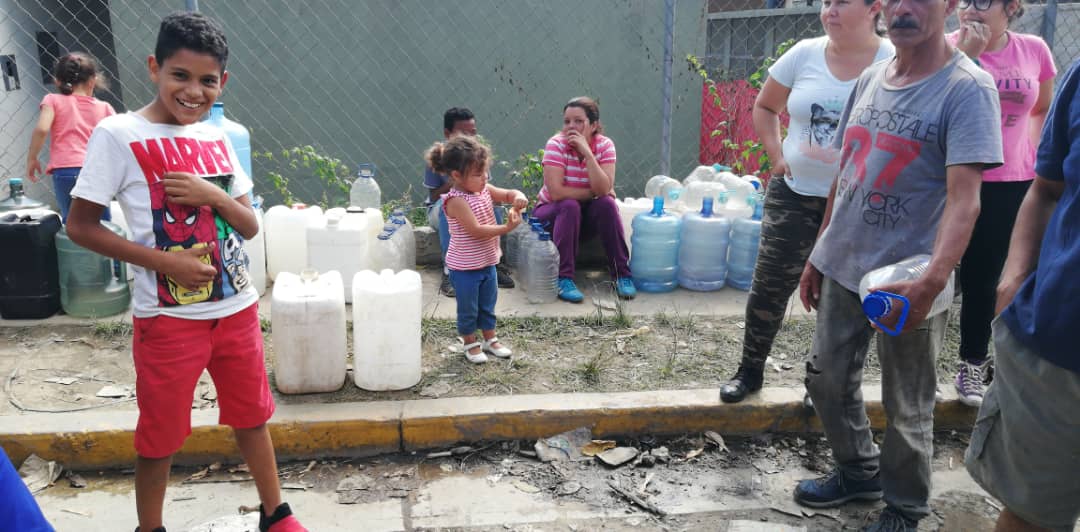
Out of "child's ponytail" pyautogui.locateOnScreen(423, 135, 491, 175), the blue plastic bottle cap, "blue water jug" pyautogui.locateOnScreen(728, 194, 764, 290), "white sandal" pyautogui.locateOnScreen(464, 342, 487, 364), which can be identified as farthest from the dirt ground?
the blue plastic bottle cap

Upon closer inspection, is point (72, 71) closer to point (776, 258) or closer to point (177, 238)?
point (177, 238)

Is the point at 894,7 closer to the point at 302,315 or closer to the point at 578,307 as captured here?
the point at 302,315

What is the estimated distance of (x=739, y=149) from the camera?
754cm

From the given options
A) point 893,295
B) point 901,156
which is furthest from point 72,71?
point 893,295

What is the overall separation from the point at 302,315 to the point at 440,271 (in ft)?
7.48

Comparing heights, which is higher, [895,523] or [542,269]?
[542,269]

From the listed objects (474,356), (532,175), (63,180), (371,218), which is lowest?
(474,356)

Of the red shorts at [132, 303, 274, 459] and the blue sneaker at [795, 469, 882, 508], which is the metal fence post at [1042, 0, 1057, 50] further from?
the red shorts at [132, 303, 274, 459]

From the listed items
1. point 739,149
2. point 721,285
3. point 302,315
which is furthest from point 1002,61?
point 739,149

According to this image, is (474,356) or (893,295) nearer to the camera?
(893,295)

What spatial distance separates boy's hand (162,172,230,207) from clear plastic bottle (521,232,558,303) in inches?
116

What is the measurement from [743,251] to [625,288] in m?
0.93

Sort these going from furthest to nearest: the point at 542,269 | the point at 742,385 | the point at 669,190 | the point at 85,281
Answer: the point at 669,190 → the point at 542,269 → the point at 85,281 → the point at 742,385

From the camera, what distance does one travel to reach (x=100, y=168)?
216cm
